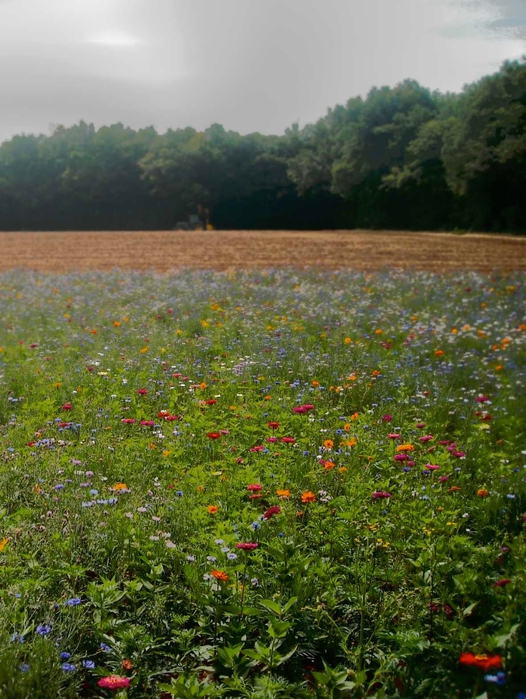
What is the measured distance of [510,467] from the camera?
468 cm

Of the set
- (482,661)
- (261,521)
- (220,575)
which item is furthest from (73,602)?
(482,661)

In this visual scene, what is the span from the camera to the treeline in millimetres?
49438

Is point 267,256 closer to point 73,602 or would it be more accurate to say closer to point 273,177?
point 73,602

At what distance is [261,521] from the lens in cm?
380

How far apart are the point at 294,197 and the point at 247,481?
60.1 m

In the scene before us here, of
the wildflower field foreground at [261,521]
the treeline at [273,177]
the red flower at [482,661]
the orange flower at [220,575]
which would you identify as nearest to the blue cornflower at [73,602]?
the wildflower field foreground at [261,521]

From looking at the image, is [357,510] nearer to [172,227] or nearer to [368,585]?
[368,585]

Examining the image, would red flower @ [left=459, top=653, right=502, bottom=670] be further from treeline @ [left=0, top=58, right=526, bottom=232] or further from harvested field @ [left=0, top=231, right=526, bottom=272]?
treeline @ [left=0, top=58, right=526, bottom=232]

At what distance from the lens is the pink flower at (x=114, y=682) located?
264 centimetres

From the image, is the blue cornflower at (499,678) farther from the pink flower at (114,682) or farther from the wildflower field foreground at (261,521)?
the pink flower at (114,682)

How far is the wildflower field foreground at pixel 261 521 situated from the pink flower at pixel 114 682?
2cm

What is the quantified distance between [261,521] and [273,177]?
6149cm

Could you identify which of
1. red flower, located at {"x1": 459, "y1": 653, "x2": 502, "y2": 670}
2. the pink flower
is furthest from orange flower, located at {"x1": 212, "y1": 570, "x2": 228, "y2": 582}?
red flower, located at {"x1": 459, "y1": 653, "x2": 502, "y2": 670}

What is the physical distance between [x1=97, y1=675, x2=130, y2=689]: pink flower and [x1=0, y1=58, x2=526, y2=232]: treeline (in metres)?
42.3
